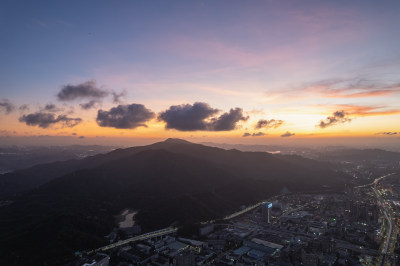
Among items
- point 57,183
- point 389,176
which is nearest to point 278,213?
point 57,183

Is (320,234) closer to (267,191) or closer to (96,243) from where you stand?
(267,191)

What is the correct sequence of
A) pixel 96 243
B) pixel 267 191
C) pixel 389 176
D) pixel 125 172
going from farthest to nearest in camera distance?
pixel 389 176 < pixel 125 172 < pixel 267 191 < pixel 96 243

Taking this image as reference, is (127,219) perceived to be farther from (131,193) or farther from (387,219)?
(387,219)

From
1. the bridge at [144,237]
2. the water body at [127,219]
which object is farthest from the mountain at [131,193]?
the bridge at [144,237]

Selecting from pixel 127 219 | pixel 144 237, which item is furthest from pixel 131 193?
pixel 144 237

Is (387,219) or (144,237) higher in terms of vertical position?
(144,237)

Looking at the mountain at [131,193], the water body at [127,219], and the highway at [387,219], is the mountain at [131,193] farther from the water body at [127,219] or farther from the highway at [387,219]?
the highway at [387,219]

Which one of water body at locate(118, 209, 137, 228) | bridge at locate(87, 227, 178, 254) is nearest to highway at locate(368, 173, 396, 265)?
bridge at locate(87, 227, 178, 254)
